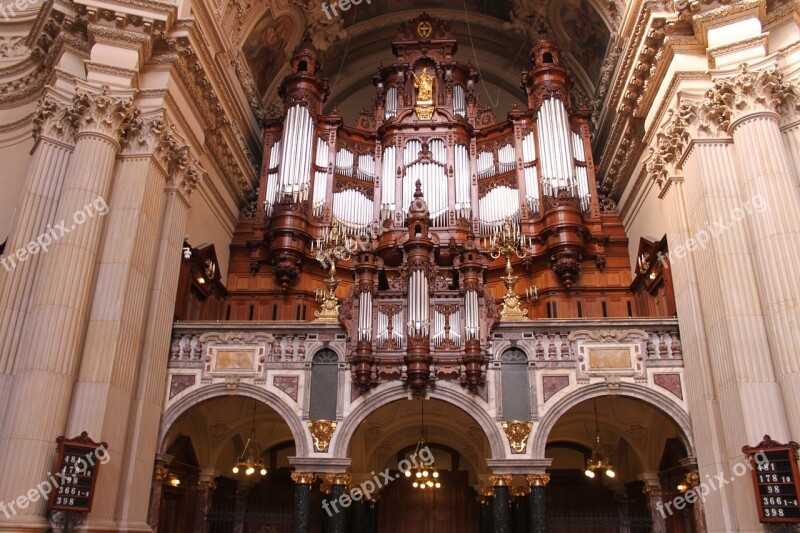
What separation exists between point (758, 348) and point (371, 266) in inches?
308

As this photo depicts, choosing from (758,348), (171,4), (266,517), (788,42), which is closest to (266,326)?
(266,517)

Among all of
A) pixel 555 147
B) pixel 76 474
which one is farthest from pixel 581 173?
pixel 76 474

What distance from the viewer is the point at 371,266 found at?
48.6 feet

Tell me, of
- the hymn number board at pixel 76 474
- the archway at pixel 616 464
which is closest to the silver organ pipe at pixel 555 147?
the archway at pixel 616 464

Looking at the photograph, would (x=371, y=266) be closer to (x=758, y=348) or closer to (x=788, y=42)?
(x=758, y=348)

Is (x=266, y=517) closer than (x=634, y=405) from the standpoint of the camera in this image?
Yes

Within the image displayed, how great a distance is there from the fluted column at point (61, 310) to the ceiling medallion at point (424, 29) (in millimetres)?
12448

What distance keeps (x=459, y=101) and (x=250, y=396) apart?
1265cm

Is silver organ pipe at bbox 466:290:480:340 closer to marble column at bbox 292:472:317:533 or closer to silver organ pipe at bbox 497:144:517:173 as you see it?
marble column at bbox 292:472:317:533

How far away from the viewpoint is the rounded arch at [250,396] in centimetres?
1387

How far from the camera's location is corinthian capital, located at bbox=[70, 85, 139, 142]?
44.0 ft

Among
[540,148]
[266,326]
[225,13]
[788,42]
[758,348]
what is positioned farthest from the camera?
[540,148]

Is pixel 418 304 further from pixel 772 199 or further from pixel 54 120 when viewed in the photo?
pixel 54 120

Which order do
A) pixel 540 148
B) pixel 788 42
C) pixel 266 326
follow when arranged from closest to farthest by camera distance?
pixel 788 42
pixel 266 326
pixel 540 148
